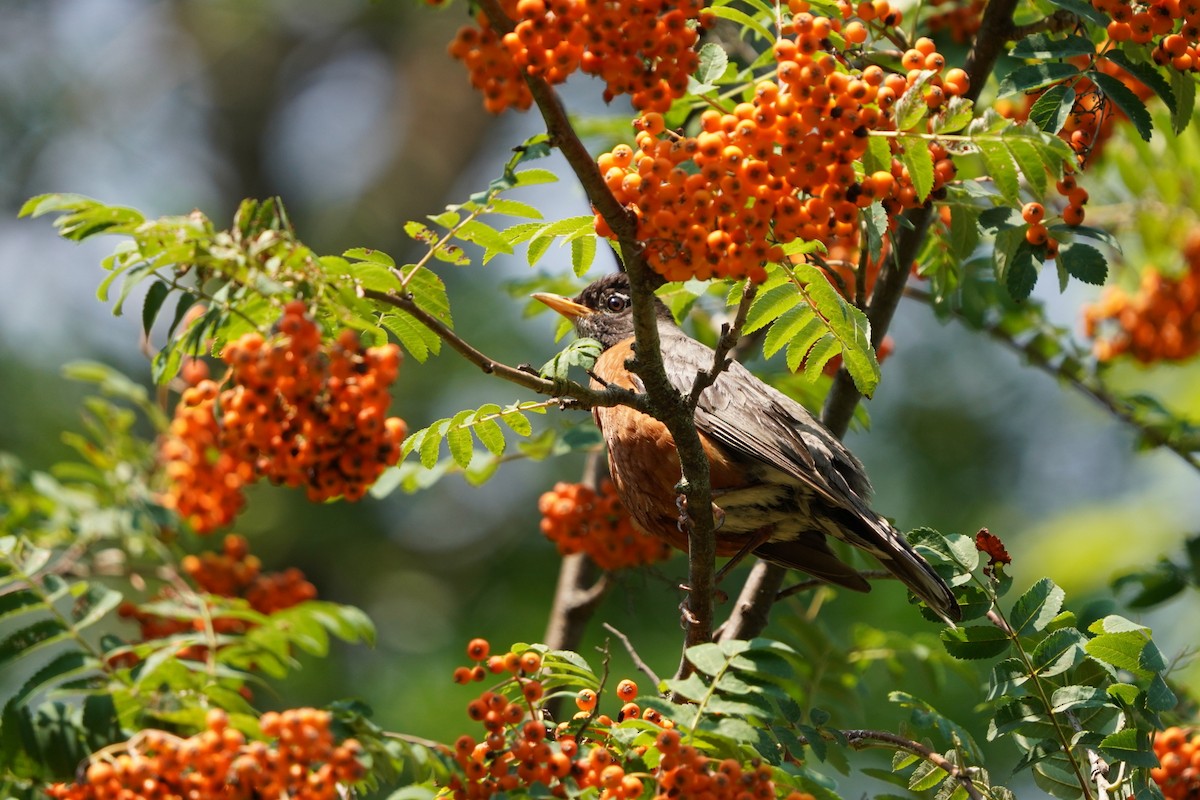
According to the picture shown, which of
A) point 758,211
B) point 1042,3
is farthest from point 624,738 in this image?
point 1042,3

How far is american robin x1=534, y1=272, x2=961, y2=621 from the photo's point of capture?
13.2 feet

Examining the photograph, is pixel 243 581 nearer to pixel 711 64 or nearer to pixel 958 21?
pixel 711 64

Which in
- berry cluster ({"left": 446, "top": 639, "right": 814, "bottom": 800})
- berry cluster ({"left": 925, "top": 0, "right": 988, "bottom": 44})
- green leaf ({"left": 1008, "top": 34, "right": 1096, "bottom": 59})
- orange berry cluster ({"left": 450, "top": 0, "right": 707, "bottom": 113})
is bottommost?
berry cluster ({"left": 446, "top": 639, "right": 814, "bottom": 800})

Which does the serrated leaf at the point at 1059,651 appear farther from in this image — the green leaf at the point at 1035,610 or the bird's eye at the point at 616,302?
the bird's eye at the point at 616,302

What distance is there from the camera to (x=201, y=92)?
1090 centimetres

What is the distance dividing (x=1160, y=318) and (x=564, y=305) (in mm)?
2827

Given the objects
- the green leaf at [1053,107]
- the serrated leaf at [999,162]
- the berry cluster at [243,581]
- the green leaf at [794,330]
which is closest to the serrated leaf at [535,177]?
the green leaf at [794,330]

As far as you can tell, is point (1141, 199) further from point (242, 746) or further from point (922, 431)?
point (242, 746)

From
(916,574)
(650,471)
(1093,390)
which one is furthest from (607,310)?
(916,574)

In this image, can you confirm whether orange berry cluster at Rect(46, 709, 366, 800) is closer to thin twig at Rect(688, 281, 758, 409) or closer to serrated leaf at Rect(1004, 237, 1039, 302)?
thin twig at Rect(688, 281, 758, 409)

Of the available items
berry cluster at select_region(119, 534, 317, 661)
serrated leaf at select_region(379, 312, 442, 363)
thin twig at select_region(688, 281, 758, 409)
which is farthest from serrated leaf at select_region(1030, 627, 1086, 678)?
berry cluster at select_region(119, 534, 317, 661)

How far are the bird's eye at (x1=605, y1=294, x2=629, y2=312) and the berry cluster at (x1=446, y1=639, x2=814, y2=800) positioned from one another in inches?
105

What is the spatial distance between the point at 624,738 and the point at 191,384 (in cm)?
262

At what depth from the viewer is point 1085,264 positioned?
3.35 metres
